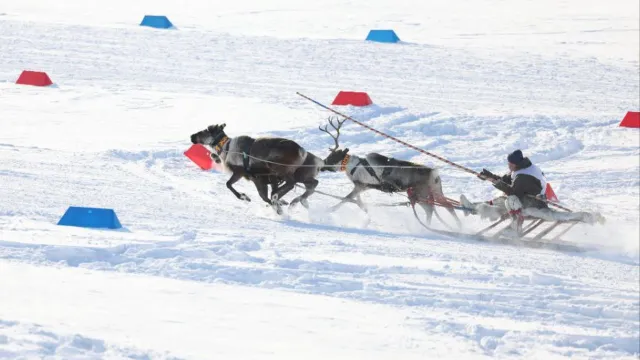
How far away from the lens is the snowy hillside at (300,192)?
22.8 feet

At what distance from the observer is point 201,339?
6.66m

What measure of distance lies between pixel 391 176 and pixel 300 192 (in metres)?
2.78

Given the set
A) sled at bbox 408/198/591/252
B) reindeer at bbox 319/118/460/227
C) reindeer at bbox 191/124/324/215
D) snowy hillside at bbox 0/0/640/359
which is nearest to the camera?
snowy hillside at bbox 0/0/640/359

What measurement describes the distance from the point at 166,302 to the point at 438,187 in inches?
170

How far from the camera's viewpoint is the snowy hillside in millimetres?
6945

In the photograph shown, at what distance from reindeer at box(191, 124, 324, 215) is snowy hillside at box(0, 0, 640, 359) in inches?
10.9

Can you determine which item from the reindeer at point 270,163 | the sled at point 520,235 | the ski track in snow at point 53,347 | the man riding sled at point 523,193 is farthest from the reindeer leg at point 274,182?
the ski track in snow at point 53,347

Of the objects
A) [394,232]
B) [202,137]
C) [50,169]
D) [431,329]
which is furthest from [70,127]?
[431,329]

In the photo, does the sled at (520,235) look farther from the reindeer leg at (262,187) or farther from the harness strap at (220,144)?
the harness strap at (220,144)

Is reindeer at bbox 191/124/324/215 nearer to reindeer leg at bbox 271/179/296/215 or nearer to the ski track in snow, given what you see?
reindeer leg at bbox 271/179/296/215

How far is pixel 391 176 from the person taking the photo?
35.9ft

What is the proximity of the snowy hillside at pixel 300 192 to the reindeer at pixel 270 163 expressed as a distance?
0.28 metres

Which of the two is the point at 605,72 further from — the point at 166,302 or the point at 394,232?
the point at 166,302

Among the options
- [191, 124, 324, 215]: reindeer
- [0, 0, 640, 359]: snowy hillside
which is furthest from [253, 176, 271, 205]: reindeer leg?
[0, 0, 640, 359]: snowy hillside
